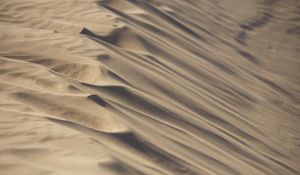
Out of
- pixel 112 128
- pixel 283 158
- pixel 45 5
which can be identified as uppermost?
pixel 45 5

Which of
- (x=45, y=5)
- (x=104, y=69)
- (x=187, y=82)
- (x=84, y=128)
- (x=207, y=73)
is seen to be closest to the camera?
(x=84, y=128)

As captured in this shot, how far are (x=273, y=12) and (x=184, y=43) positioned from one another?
334cm

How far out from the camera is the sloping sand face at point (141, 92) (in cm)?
266

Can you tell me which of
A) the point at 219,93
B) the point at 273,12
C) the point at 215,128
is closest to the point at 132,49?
the point at 219,93

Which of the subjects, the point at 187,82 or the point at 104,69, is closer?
the point at 104,69

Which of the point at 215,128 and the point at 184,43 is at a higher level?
the point at 184,43

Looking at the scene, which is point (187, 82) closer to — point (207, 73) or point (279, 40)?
point (207, 73)

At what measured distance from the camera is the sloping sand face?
2660 millimetres

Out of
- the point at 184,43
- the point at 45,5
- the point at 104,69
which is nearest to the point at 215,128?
the point at 104,69

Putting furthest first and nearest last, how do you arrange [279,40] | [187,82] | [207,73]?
[279,40] < [207,73] < [187,82]

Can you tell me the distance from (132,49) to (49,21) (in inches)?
40.1

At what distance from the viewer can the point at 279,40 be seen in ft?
24.0

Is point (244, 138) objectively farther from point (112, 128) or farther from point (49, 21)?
point (49, 21)

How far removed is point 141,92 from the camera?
3.96m
